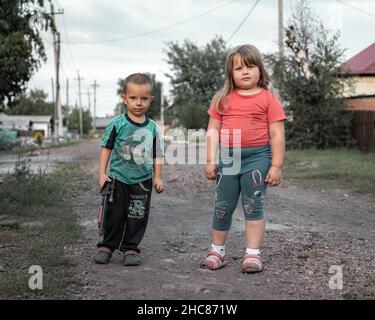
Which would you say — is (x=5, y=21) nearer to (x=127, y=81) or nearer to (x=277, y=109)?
(x=127, y=81)

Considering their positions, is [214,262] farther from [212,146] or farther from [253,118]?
[253,118]

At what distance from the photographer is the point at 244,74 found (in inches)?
172

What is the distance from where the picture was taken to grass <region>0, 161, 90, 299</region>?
382 centimetres

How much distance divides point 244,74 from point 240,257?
153 cm

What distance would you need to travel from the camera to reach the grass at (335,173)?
424 inches

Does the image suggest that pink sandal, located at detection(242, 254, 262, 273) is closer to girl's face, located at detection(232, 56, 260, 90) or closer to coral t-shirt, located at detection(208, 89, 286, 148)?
coral t-shirt, located at detection(208, 89, 286, 148)

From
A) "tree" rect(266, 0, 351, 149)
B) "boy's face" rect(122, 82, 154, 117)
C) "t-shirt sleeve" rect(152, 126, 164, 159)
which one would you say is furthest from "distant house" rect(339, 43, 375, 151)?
"boy's face" rect(122, 82, 154, 117)

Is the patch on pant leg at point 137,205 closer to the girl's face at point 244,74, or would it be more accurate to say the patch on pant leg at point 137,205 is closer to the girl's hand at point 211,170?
the girl's hand at point 211,170

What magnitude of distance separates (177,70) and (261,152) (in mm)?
49178

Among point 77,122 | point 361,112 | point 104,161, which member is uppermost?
point 77,122

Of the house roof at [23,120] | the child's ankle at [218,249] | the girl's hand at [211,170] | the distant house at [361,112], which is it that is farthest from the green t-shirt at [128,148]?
the house roof at [23,120]

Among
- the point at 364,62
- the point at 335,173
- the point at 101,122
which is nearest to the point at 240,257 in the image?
the point at 335,173
